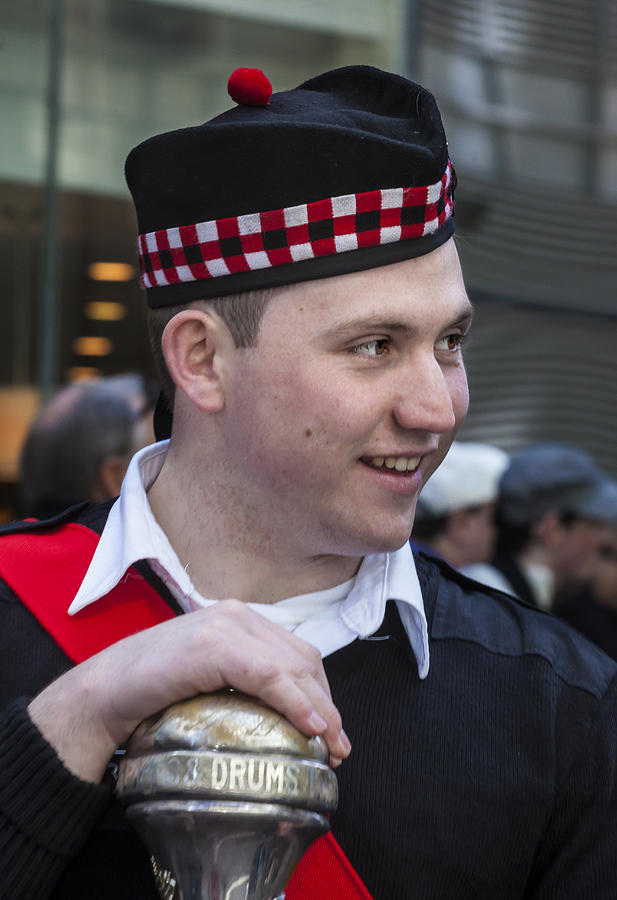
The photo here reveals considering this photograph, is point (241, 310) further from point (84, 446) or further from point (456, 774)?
point (84, 446)

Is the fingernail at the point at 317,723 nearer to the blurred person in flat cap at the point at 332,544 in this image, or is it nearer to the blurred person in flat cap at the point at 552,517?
the blurred person in flat cap at the point at 332,544

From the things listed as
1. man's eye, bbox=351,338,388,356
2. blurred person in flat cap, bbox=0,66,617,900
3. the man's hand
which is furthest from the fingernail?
man's eye, bbox=351,338,388,356

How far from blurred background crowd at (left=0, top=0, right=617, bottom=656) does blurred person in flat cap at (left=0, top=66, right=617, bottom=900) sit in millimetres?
2100

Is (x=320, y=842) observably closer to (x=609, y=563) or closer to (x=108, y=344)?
(x=609, y=563)

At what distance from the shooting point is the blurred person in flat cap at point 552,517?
18.0ft

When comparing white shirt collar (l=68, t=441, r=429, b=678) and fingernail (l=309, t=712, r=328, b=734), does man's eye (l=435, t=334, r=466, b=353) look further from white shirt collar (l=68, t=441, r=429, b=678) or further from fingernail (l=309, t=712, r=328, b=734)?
fingernail (l=309, t=712, r=328, b=734)

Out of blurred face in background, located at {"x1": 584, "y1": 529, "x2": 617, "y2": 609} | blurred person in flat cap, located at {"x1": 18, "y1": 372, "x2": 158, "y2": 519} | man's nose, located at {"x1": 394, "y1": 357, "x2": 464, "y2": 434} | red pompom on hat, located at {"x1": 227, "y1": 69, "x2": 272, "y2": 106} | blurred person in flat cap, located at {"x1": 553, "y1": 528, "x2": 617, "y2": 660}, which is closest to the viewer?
A: man's nose, located at {"x1": 394, "y1": 357, "x2": 464, "y2": 434}

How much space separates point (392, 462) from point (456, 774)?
0.44 metres

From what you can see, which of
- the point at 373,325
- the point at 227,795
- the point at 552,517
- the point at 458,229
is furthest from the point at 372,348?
the point at 552,517

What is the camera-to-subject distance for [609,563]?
18.6 feet

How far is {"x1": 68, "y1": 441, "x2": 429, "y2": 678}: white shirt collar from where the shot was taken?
6.31 feet

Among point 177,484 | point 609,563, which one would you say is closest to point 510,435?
point 609,563

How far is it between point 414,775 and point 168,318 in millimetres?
736

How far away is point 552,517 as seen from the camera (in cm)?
559
